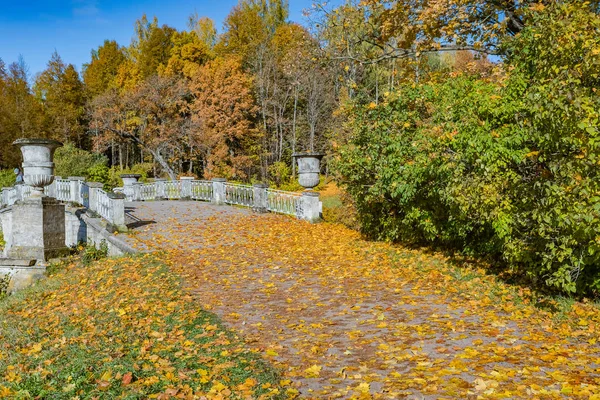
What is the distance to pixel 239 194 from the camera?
21.4 metres

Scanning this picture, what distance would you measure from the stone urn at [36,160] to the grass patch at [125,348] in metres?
3.75

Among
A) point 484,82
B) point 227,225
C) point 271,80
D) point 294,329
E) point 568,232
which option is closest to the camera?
point 568,232

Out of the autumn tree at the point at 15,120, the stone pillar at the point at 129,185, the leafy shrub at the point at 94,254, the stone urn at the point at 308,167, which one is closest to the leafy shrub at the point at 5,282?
the leafy shrub at the point at 94,254

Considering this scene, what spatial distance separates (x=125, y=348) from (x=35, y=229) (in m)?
8.64

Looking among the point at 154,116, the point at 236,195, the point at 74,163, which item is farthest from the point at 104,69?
the point at 236,195

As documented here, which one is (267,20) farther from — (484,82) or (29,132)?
(484,82)

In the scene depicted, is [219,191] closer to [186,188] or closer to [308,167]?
[186,188]

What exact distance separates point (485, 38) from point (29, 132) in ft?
130

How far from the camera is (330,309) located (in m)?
7.09

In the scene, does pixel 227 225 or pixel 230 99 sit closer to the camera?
pixel 227 225

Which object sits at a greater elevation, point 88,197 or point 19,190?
point 19,190

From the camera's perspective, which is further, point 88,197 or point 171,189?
point 171,189

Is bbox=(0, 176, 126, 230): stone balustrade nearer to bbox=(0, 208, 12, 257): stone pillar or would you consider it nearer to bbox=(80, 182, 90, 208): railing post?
bbox=(80, 182, 90, 208): railing post

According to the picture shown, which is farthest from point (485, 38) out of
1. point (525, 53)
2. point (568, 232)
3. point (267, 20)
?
point (267, 20)
